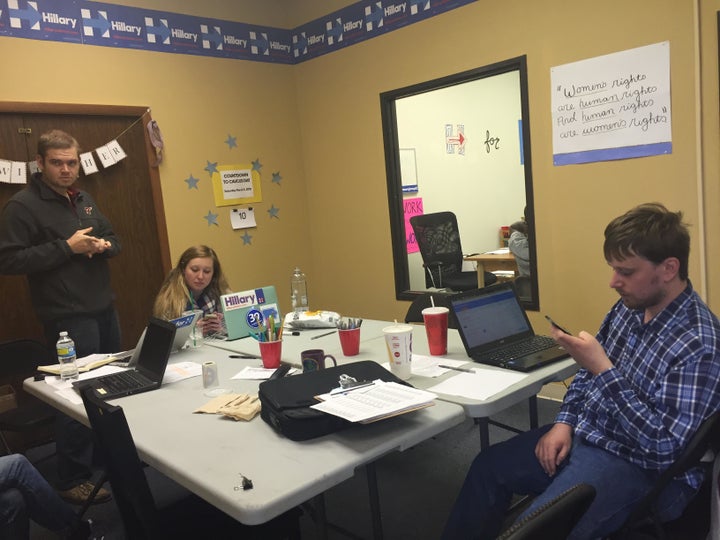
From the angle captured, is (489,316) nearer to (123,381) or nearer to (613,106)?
(123,381)

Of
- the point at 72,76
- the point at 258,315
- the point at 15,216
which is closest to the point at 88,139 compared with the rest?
the point at 72,76

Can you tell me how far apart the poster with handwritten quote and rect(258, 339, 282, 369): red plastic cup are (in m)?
2.01

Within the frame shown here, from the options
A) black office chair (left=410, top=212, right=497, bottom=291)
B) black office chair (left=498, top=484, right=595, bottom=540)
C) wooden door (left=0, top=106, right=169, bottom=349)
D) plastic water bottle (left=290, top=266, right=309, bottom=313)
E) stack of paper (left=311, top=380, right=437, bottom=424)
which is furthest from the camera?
black office chair (left=410, top=212, right=497, bottom=291)

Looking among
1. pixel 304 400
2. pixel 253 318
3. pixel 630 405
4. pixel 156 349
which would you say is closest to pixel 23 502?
pixel 156 349

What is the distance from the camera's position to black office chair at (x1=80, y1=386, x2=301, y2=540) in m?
1.37

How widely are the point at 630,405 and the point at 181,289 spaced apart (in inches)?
84.5

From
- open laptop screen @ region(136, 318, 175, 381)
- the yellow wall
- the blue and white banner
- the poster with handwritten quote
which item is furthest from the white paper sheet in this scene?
the blue and white banner

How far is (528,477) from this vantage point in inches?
66.1

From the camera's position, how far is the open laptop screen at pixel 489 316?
2.11 m

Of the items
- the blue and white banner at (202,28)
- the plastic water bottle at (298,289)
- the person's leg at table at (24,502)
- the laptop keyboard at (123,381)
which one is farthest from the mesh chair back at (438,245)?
the person's leg at table at (24,502)

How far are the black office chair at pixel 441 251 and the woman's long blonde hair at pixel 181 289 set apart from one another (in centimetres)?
218

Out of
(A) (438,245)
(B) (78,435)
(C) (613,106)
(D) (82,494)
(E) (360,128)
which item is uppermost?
(E) (360,128)

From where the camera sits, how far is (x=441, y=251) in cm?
497

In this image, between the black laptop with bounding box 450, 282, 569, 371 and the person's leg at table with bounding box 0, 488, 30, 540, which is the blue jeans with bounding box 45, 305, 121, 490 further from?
the black laptop with bounding box 450, 282, 569, 371
